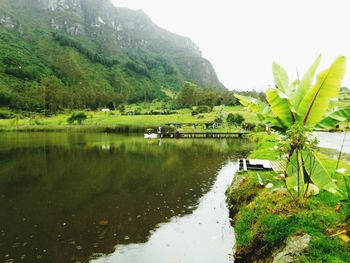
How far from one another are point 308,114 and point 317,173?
218 cm

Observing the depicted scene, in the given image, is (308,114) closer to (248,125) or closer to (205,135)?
(205,135)

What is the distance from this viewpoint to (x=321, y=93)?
1127 centimetres

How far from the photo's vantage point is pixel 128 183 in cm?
2862

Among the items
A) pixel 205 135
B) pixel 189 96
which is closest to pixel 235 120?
pixel 205 135

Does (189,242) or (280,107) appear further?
(189,242)

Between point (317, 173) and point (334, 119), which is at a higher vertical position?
point (334, 119)

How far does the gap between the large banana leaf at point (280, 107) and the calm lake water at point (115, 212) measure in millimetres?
6532

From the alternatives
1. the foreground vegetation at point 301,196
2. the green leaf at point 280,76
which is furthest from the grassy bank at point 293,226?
the green leaf at point 280,76

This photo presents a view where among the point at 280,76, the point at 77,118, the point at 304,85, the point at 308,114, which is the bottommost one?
the point at 77,118

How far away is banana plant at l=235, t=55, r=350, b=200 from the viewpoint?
10914 millimetres

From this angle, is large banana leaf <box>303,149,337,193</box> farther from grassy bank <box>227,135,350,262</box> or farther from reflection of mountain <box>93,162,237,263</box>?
reflection of mountain <box>93,162,237,263</box>

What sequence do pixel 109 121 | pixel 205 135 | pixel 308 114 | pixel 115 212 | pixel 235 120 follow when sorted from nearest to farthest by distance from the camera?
pixel 308 114 → pixel 115 212 → pixel 205 135 → pixel 235 120 → pixel 109 121

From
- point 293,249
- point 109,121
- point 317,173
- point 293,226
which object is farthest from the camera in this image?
point 109,121

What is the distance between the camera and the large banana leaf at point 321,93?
10.8 metres
